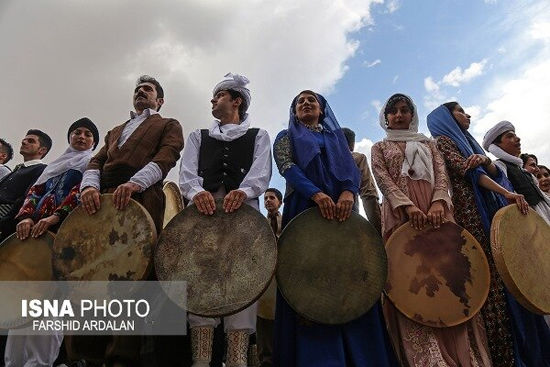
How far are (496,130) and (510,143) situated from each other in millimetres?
205

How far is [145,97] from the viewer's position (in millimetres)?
3609

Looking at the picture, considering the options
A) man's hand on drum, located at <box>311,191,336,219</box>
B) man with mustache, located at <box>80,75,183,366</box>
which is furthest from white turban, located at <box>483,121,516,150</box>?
man with mustache, located at <box>80,75,183,366</box>

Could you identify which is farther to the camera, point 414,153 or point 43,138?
point 43,138

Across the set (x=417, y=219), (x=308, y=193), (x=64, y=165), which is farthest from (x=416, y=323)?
(x=64, y=165)

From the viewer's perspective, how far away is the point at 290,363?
2.72 metres

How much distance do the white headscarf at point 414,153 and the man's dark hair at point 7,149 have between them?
15.7ft

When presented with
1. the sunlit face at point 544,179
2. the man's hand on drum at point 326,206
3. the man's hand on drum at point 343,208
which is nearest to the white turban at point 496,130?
the sunlit face at point 544,179

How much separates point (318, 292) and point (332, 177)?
859 millimetres

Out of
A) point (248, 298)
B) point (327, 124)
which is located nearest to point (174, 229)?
point (248, 298)

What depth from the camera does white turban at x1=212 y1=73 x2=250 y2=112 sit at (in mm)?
3455

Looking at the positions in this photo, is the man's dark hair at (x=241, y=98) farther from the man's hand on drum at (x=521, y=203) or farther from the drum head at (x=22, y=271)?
the man's hand on drum at (x=521, y=203)

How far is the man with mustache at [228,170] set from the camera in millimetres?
2534

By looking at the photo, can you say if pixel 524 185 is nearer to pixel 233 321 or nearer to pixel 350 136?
pixel 350 136

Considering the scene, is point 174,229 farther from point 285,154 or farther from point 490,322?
point 490,322
